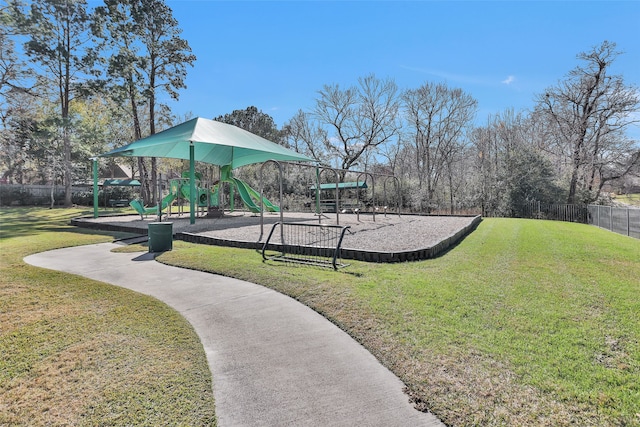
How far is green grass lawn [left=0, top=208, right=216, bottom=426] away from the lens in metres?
2.17

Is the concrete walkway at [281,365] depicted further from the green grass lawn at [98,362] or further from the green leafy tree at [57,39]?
the green leafy tree at [57,39]

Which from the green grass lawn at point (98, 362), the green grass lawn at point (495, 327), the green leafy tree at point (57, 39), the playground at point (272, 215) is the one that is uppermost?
the green leafy tree at point (57, 39)

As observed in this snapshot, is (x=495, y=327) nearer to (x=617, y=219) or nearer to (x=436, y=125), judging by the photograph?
(x=617, y=219)

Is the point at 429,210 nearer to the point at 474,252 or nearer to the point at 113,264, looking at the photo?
the point at 474,252

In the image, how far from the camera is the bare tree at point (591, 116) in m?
21.2

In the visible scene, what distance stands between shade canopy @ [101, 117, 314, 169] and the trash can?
199 inches

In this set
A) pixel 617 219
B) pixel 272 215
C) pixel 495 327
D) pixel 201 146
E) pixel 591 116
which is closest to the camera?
pixel 495 327

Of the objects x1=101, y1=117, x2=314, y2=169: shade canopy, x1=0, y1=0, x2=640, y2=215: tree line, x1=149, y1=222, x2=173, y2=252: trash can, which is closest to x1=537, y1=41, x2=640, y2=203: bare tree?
x1=0, y1=0, x2=640, y2=215: tree line

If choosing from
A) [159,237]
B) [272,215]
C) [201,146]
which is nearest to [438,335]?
[159,237]

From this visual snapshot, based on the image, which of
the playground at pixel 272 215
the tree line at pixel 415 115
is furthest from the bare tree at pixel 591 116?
the playground at pixel 272 215

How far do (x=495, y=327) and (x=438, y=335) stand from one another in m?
0.67

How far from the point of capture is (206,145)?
16938 millimetres

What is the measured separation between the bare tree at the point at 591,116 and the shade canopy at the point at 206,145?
18.8 metres

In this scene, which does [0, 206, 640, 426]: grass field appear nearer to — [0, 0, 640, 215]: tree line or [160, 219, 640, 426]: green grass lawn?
[160, 219, 640, 426]: green grass lawn
